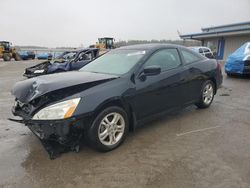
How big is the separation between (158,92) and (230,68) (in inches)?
308

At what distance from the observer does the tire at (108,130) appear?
2757 millimetres

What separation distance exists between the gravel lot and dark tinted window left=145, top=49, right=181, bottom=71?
1144 millimetres

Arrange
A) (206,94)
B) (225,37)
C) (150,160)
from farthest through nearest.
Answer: (225,37)
(206,94)
(150,160)

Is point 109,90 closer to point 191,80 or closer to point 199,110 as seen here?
point 191,80

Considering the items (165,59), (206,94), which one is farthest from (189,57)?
(206,94)

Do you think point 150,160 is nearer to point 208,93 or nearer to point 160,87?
point 160,87

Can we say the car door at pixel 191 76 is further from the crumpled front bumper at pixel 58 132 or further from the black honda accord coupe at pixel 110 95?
the crumpled front bumper at pixel 58 132

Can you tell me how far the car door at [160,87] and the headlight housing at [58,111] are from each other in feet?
3.45

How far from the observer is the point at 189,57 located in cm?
436

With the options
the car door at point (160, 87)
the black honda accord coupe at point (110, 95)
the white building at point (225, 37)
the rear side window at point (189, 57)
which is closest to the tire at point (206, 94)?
the black honda accord coupe at point (110, 95)

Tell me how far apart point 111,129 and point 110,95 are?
20.3 inches

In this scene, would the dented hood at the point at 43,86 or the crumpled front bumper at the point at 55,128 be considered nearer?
the crumpled front bumper at the point at 55,128

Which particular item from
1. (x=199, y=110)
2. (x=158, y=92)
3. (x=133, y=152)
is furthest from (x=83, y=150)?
(x=199, y=110)

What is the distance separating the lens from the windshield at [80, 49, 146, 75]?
11.3ft
